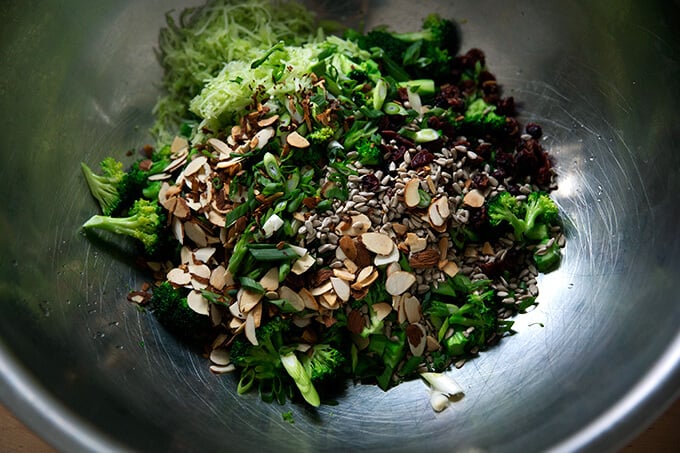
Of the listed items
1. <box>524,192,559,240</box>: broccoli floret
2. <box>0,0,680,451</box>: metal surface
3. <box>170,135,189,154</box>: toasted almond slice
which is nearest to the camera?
<box>0,0,680,451</box>: metal surface

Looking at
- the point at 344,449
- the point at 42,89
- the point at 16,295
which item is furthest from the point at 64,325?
the point at 344,449

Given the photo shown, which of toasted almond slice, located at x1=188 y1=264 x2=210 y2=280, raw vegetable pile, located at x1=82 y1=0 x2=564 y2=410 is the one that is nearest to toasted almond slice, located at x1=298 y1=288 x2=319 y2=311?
raw vegetable pile, located at x1=82 y1=0 x2=564 y2=410

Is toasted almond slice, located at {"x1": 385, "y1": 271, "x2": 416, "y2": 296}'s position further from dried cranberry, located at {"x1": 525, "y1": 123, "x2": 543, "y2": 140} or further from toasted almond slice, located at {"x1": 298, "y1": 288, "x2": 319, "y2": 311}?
dried cranberry, located at {"x1": 525, "y1": 123, "x2": 543, "y2": 140}

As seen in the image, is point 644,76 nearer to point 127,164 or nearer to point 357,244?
point 357,244

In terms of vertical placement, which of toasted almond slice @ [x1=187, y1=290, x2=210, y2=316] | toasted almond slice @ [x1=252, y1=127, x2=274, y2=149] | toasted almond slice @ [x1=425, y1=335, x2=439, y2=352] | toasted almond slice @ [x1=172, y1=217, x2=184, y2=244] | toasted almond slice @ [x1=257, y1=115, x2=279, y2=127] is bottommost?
toasted almond slice @ [x1=425, y1=335, x2=439, y2=352]

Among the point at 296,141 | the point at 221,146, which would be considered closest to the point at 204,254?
the point at 221,146

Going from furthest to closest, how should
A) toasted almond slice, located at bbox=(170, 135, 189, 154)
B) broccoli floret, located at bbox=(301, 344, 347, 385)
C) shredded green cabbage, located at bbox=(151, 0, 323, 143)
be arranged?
shredded green cabbage, located at bbox=(151, 0, 323, 143) → toasted almond slice, located at bbox=(170, 135, 189, 154) → broccoli floret, located at bbox=(301, 344, 347, 385)
